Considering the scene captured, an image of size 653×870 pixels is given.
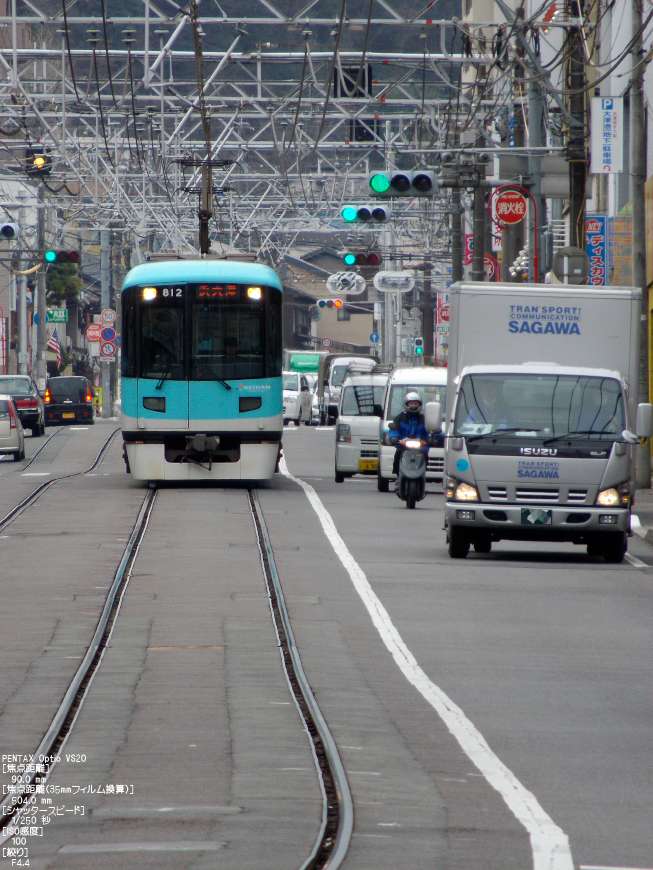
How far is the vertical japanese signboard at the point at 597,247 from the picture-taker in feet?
104

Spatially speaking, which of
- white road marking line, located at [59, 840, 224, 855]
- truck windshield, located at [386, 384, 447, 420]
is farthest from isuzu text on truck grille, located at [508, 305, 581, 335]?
white road marking line, located at [59, 840, 224, 855]

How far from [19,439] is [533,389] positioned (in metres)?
21.6

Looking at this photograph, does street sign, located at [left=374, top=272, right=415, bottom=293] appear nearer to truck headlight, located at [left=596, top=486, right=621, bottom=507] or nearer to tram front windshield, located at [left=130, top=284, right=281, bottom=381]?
tram front windshield, located at [left=130, top=284, right=281, bottom=381]

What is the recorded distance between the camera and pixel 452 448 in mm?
16125

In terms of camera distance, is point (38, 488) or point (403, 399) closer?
point (38, 488)

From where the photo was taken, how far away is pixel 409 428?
75.0ft

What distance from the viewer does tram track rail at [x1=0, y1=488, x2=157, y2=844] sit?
621 cm

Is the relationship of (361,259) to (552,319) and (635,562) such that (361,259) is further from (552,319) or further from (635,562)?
(635,562)

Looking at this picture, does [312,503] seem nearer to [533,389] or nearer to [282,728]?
[533,389]

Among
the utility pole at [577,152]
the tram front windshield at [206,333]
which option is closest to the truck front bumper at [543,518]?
the tram front windshield at [206,333]

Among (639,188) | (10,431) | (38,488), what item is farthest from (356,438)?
(10,431)

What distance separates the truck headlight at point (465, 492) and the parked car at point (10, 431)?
69.6ft

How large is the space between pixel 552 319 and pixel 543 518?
260 cm

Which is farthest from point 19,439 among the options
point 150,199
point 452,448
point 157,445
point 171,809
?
point 171,809
